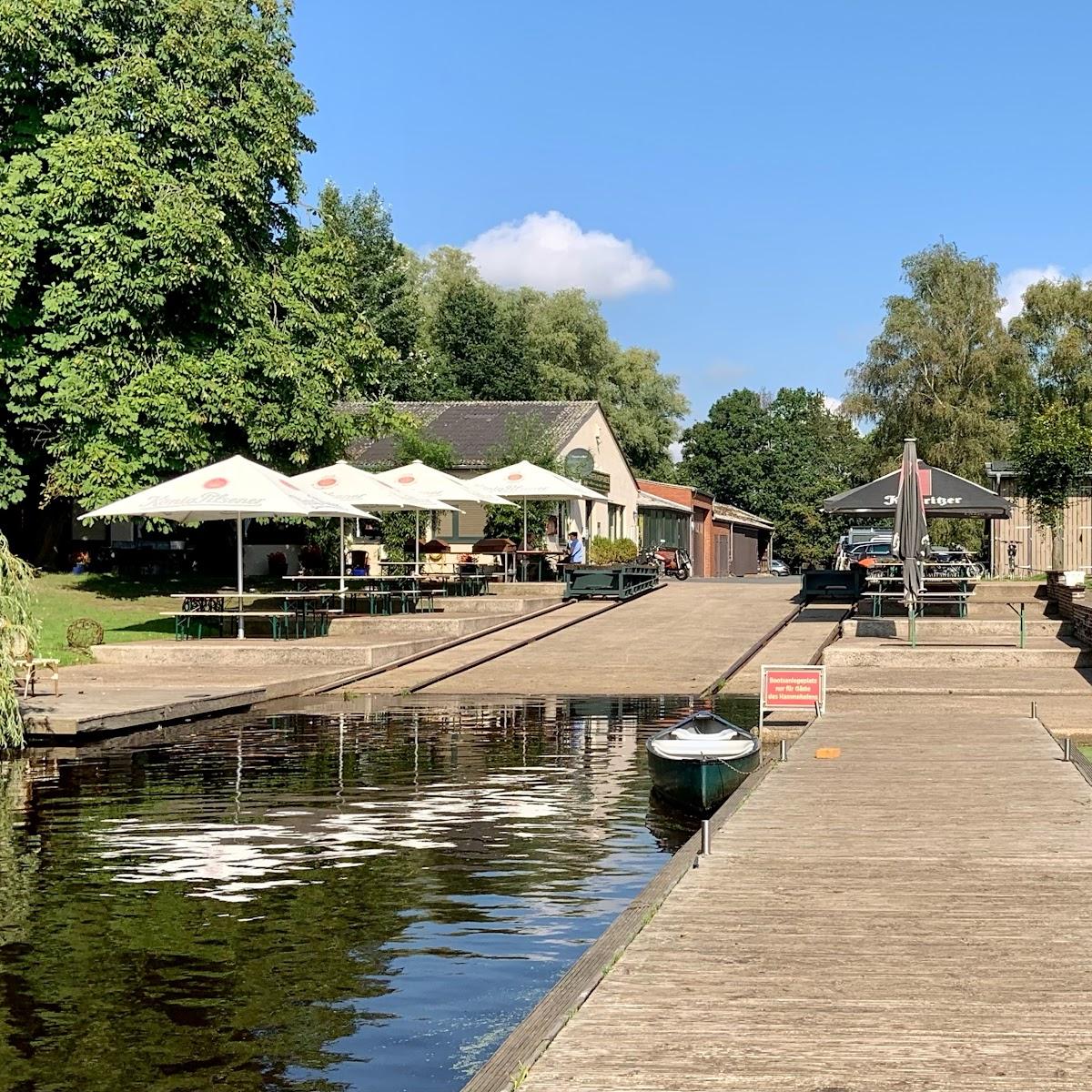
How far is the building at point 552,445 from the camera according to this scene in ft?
155

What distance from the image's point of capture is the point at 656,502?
61000 mm

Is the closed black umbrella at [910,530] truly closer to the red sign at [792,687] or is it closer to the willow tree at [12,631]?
the red sign at [792,687]

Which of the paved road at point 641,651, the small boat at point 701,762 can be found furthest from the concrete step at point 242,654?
the small boat at point 701,762

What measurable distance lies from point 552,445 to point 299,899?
37.8 m

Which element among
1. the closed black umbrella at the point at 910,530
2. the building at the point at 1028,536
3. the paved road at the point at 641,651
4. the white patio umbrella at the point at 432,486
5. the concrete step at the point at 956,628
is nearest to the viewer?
the paved road at the point at 641,651

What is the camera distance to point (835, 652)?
22750 mm

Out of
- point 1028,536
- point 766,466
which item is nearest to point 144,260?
point 1028,536

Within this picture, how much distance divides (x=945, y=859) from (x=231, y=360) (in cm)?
2730

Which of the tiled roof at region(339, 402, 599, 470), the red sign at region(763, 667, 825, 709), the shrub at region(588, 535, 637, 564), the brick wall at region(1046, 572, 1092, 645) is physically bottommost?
the red sign at region(763, 667, 825, 709)

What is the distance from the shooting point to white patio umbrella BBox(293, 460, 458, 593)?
31219 mm

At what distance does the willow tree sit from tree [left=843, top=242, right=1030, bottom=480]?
5063cm

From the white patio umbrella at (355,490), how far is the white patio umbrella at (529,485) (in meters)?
A: 3.89

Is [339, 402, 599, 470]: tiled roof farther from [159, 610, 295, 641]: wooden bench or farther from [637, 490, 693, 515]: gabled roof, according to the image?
[159, 610, 295, 641]: wooden bench

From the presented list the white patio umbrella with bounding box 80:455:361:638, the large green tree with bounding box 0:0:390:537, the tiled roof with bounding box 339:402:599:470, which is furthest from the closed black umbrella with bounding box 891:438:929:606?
the tiled roof with bounding box 339:402:599:470
